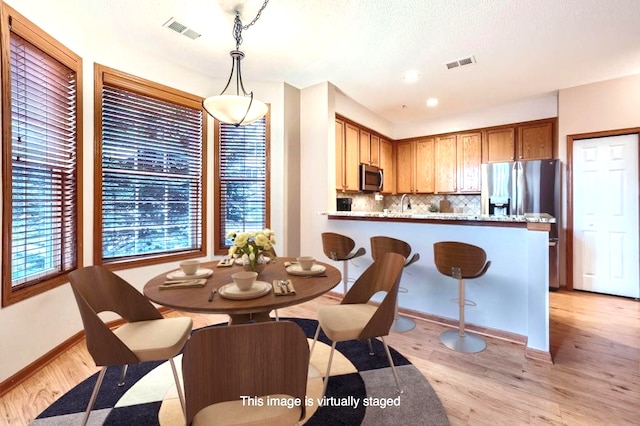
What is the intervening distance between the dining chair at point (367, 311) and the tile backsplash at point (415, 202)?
2.87 m

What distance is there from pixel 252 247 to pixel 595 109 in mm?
4641

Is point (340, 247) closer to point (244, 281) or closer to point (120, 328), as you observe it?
point (244, 281)

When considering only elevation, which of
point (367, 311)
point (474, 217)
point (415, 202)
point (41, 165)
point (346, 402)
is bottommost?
point (346, 402)

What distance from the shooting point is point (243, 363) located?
36.0 inches

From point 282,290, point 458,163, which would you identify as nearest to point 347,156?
point 458,163

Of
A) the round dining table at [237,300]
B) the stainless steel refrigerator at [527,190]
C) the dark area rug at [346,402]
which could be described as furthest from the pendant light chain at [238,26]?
the stainless steel refrigerator at [527,190]

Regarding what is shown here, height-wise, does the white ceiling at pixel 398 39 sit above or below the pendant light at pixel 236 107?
above

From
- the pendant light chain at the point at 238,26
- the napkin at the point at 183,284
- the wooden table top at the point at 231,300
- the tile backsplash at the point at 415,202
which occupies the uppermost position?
the pendant light chain at the point at 238,26

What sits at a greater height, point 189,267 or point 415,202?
point 415,202

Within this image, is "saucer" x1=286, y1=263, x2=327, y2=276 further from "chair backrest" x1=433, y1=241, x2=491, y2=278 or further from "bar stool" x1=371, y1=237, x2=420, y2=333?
"chair backrest" x1=433, y1=241, x2=491, y2=278

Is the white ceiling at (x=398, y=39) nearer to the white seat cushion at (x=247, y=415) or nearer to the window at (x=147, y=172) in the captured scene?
the window at (x=147, y=172)

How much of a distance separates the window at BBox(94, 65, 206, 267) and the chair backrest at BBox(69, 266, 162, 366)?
132 centimetres

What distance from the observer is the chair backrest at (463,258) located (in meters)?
2.26

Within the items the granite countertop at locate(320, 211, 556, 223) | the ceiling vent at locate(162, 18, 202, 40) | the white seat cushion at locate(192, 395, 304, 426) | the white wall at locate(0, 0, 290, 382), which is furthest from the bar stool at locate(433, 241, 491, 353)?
the ceiling vent at locate(162, 18, 202, 40)
